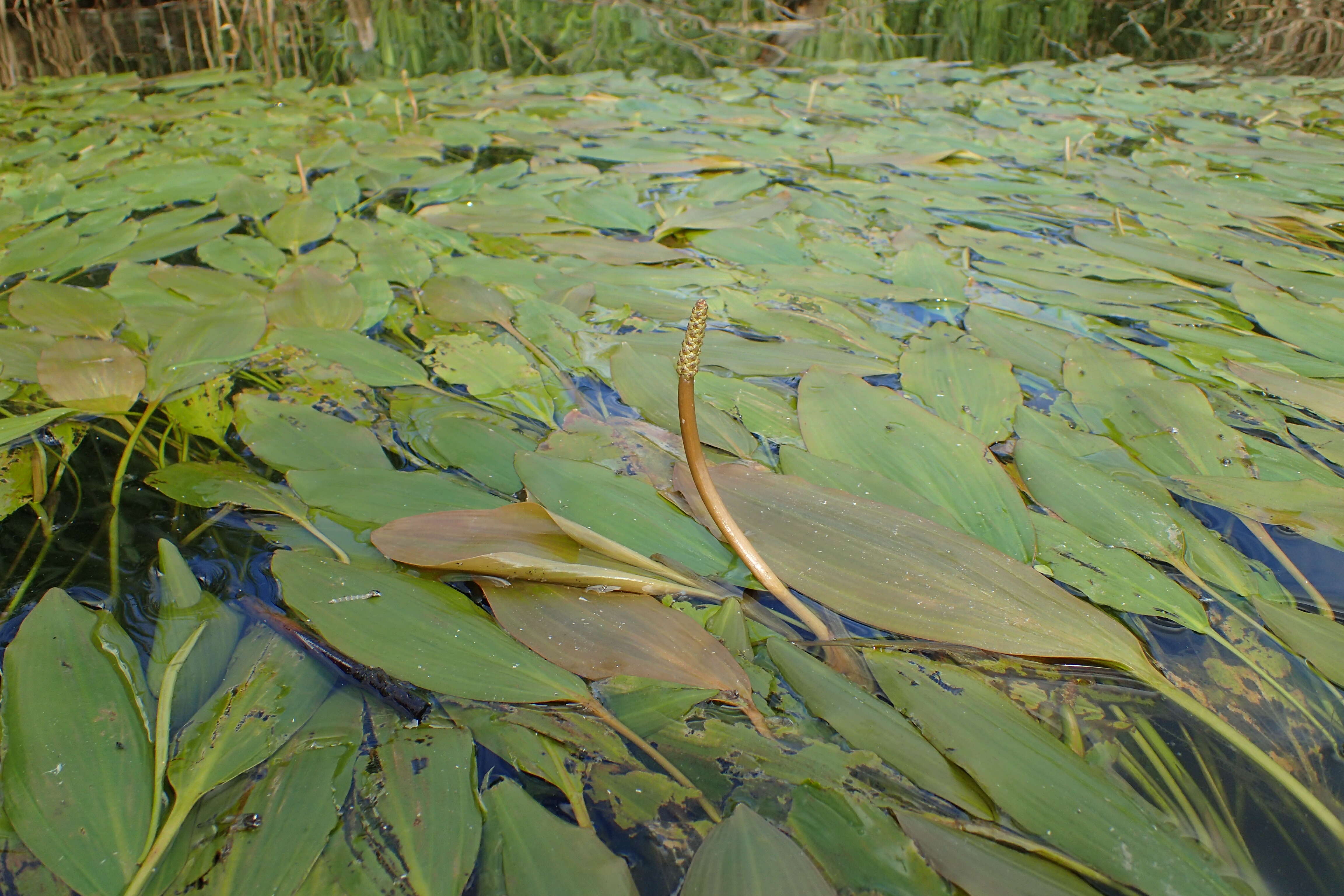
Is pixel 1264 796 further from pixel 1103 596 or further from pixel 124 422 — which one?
pixel 124 422

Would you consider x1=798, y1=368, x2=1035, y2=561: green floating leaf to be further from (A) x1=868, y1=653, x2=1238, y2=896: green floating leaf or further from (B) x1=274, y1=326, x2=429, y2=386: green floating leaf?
(B) x1=274, y1=326, x2=429, y2=386: green floating leaf

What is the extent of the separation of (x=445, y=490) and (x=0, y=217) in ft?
5.18

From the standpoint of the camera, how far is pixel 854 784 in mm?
562

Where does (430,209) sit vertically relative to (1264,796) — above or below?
above

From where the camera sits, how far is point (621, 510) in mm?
814

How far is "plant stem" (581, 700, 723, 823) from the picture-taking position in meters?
0.55

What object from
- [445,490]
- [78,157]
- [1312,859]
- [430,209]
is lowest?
[1312,859]

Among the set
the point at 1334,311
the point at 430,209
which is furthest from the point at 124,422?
the point at 1334,311

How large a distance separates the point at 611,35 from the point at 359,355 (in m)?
3.79

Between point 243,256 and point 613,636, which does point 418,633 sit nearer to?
point 613,636

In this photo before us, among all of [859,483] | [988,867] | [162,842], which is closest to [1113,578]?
[859,483]

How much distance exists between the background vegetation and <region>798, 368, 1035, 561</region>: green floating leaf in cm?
312

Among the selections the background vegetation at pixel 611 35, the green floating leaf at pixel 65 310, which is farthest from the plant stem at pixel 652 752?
the background vegetation at pixel 611 35

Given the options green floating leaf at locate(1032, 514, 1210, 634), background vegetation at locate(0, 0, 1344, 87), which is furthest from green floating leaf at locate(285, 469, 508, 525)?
background vegetation at locate(0, 0, 1344, 87)
